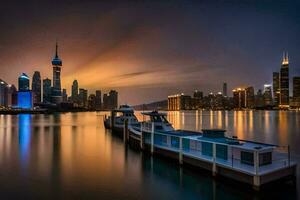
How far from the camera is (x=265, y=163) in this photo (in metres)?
17.7

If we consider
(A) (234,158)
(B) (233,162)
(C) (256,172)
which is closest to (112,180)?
(B) (233,162)

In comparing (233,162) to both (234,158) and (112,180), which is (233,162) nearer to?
(234,158)

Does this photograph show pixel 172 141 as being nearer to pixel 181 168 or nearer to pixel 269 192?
pixel 181 168

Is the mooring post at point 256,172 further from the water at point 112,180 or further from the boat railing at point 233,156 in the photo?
the water at point 112,180

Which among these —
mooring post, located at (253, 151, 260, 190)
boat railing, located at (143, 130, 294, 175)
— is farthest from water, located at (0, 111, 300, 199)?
boat railing, located at (143, 130, 294, 175)

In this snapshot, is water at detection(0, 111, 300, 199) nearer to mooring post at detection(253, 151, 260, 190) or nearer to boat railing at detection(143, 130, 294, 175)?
mooring post at detection(253, 151, 260, 190)

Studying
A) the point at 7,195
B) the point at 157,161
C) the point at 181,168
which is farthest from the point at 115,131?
the point at 7,195

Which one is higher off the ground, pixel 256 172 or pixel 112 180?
pixel 256 172

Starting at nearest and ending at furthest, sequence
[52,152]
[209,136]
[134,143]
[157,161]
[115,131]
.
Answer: [209,136], [157,161], [52,152], [134,143], [115,131]

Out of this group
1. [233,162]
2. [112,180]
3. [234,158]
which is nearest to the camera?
[233,162]

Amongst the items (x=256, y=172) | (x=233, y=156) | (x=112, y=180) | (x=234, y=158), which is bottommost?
(x=112, y=180)

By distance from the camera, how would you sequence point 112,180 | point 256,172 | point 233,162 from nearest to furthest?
point 256,172, point 233,162, point 112,180

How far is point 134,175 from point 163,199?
22.2 feet

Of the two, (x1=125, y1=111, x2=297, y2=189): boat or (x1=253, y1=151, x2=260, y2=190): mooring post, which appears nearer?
(x1=253, y1=151, x2=260, y2=190): mooring post
